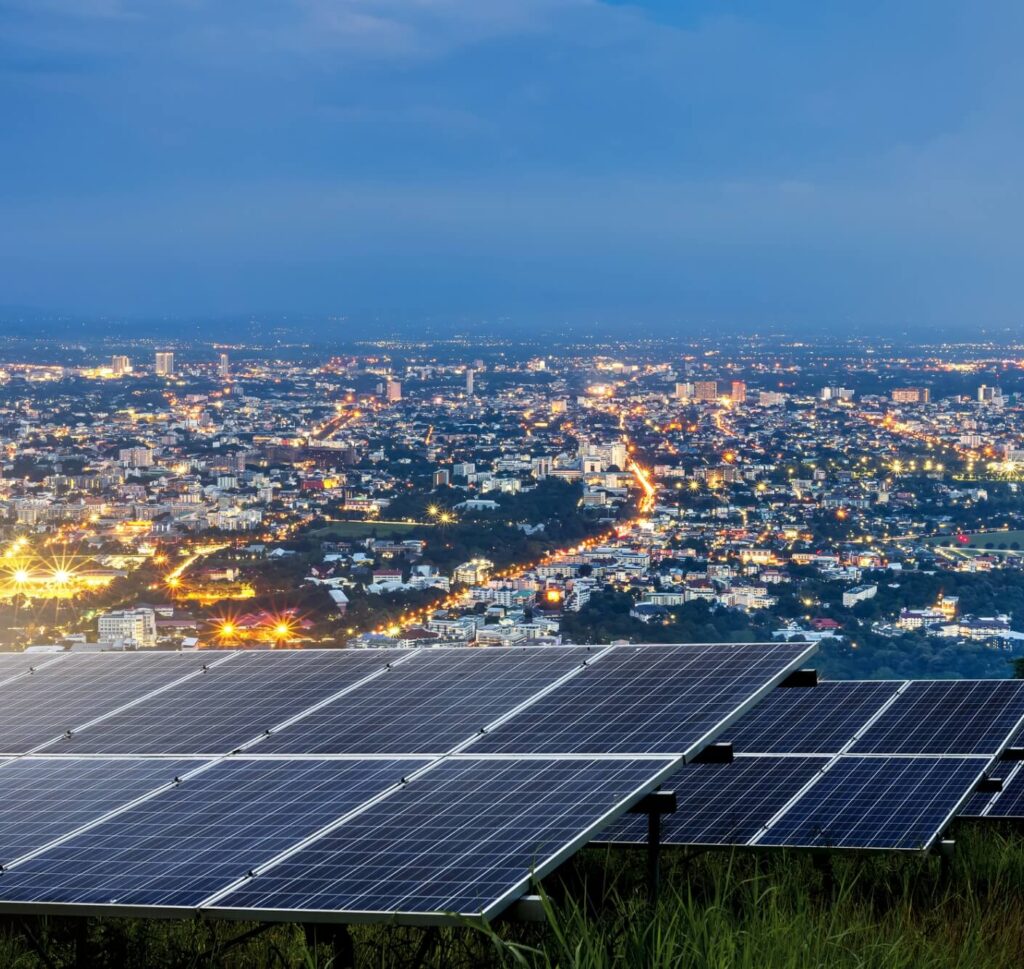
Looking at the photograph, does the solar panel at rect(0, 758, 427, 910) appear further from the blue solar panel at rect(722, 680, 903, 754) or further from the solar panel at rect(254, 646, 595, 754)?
the blue solar panel at rect(722, 680, 903, 754)

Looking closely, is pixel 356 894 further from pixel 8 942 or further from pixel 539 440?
pixel 539 440

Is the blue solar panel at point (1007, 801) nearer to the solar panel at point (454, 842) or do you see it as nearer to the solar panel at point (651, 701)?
the solar panel at point (651, 701)

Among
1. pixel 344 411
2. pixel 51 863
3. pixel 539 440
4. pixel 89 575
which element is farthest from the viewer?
pixel 344 411

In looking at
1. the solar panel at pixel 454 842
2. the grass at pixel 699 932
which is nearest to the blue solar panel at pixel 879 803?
the grass at pixel 699 932

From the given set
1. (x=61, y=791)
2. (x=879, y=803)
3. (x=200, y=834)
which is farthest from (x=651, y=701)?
(x=879, y=803)

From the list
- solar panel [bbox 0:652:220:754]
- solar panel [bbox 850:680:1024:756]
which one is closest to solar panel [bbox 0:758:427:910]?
solar panel [bbox 0:652:220:754]

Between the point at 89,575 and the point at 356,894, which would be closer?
the point at 356,894

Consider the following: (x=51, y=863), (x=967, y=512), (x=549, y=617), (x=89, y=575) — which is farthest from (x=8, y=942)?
(x=967, y=512)

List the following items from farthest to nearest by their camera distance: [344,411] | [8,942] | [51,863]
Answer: [344,411] → [8,942] → [51,863]
